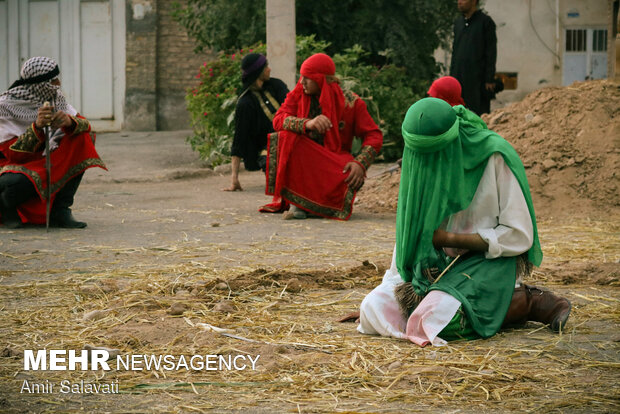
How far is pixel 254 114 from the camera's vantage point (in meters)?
9.68

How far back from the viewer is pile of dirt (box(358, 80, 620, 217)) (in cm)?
831

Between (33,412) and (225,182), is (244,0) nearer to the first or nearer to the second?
(225,182)

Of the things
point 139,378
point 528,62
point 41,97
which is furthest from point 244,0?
point 528,62

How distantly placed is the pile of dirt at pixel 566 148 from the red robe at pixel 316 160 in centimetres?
106

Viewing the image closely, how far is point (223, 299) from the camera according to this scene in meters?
4.57

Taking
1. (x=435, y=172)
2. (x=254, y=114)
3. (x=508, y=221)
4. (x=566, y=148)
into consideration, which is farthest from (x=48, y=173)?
(x=566, y=148)

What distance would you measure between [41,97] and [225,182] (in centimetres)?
408

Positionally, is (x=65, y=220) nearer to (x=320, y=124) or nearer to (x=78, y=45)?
(x=320, y=124)

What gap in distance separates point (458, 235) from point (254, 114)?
6144 millimetres

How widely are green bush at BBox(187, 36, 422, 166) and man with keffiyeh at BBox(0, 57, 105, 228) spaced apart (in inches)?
180

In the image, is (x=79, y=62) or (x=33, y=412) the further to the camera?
(x=79, y=62)

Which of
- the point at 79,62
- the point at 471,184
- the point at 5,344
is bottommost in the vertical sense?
the point at 5,344

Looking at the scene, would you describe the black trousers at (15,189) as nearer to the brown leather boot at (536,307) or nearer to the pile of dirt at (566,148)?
the pile of dirt at (566,148)

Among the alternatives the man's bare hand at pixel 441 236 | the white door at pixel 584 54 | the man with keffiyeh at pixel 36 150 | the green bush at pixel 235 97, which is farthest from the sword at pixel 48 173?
the white door at pixel 584 54
